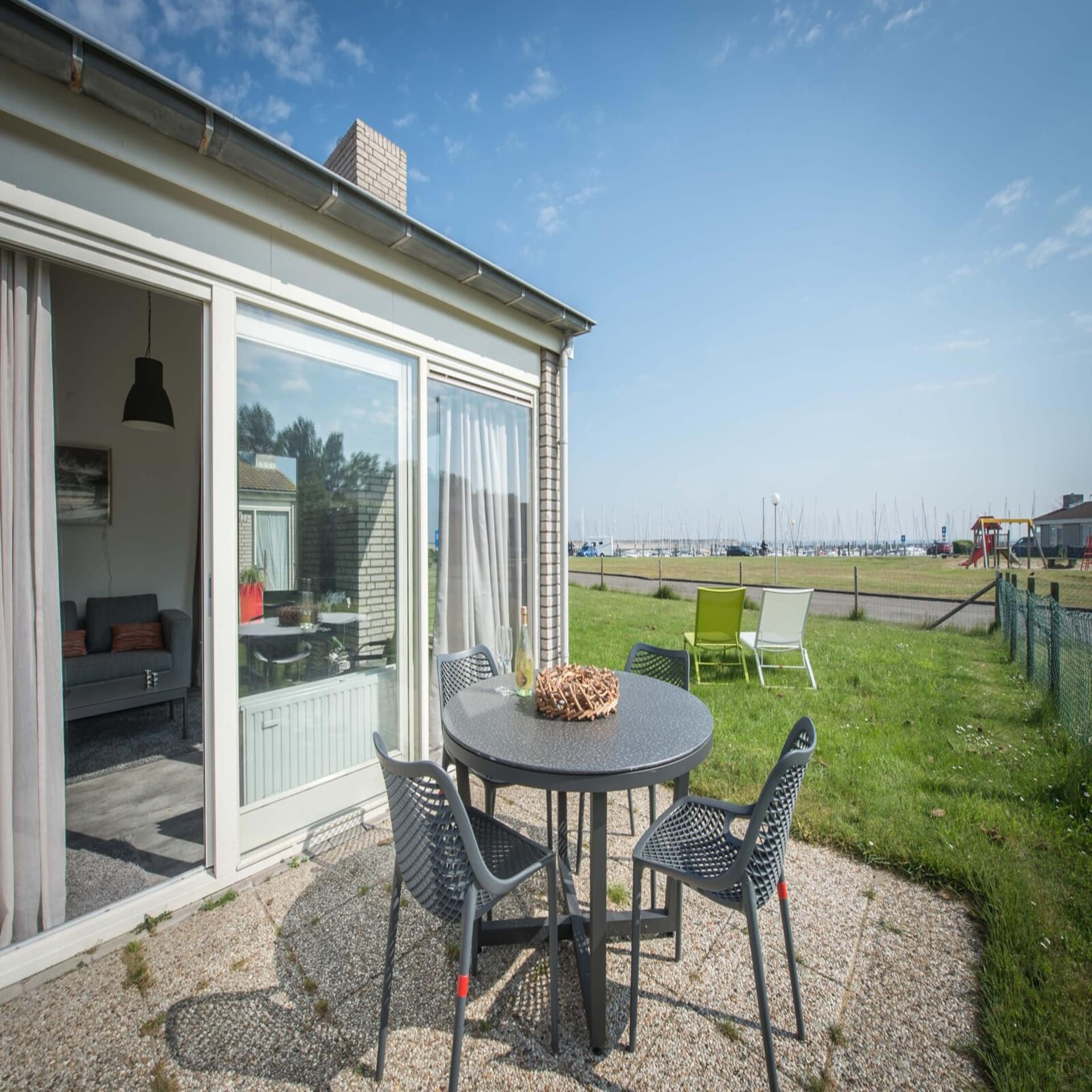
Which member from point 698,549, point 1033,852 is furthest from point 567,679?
point 698,549

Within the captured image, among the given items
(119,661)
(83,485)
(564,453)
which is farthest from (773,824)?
(83,485)

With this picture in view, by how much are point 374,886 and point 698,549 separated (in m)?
43.2

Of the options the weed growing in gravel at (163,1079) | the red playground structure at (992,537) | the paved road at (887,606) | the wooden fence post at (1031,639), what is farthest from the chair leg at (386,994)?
the red playground structure at (992,537)

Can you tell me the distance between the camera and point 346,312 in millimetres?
2922

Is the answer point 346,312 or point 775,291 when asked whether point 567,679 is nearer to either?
point 346,312

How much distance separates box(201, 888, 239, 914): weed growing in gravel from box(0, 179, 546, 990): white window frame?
0.14 feet

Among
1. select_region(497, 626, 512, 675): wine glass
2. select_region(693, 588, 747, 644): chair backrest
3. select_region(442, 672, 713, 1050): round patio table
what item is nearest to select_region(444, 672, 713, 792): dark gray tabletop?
select_region(442, 672, 713, 1050): round patio table

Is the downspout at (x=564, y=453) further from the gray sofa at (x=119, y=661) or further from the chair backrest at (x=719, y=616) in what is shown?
the gray sofa at (x=119, y=661)

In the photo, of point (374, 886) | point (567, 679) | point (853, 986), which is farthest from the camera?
point (374, 886)

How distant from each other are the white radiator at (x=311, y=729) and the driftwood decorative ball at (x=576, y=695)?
1.45m

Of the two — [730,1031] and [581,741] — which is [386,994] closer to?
[581,741]

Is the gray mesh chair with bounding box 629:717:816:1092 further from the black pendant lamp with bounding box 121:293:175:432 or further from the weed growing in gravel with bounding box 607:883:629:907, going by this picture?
the black pendant lamp with bounding box 121:293:175:432

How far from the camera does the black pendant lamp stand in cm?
439

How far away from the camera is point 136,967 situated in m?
1.95
